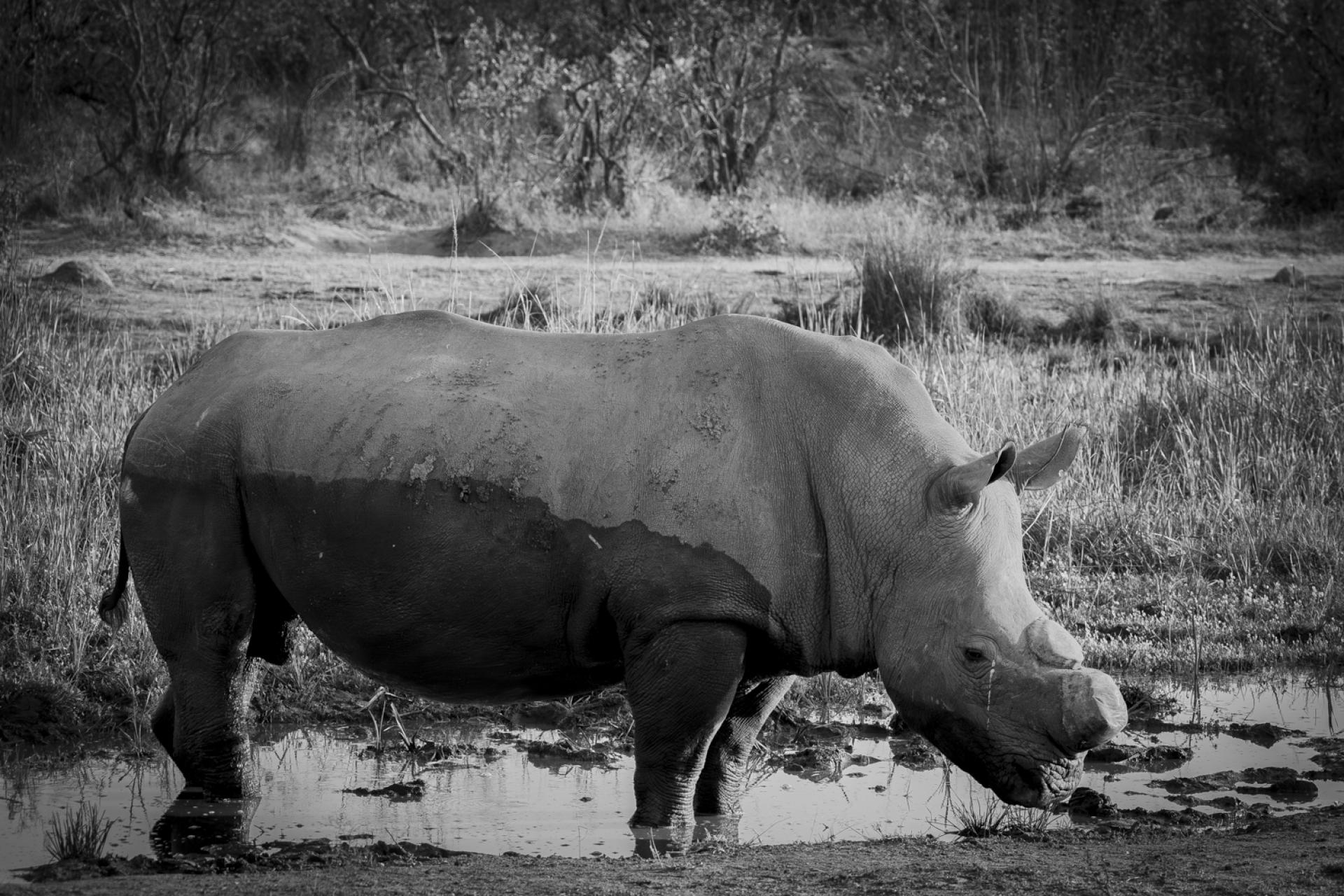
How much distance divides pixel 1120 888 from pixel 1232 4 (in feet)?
58.9

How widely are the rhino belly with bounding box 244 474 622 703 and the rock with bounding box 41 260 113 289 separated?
8.22m

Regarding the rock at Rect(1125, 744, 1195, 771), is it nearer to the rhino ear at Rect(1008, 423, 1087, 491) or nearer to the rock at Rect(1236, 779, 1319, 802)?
the rock at Rect(1236, 779, 1319, 802)

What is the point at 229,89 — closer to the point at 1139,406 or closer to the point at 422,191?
the point at 422,191

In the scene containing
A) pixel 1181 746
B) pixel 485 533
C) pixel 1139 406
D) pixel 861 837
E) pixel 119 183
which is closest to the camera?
pixel 485 533

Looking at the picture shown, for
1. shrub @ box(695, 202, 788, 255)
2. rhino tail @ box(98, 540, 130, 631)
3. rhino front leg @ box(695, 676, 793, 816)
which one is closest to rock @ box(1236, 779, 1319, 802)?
rhino front leg @ box(695, 676, 793, 816)

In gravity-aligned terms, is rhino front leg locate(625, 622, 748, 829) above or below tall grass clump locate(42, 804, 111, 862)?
above

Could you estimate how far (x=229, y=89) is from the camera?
69.7 ft

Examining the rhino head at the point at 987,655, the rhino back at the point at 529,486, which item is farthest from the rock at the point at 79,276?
the rhino head at the point at 987,655

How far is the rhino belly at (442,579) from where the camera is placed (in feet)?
14.9

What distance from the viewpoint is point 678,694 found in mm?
4410

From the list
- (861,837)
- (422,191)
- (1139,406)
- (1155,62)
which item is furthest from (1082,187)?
(861,837)

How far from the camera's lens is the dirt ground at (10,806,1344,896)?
12.7ft

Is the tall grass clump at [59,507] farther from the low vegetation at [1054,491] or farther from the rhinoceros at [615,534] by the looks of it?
the rhinoceros at [615,534]

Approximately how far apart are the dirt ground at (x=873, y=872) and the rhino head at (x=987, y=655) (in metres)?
0.26
